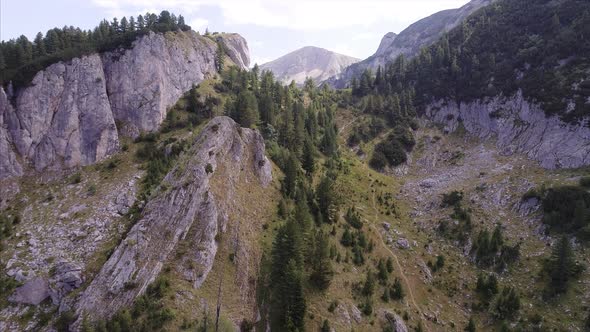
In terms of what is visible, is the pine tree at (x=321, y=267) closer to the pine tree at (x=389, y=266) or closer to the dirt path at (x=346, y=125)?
the pine tree at (x=389, y=266)

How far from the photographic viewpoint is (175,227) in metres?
48.8

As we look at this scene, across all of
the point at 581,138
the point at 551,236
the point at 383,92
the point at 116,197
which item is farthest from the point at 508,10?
the point at 116,197

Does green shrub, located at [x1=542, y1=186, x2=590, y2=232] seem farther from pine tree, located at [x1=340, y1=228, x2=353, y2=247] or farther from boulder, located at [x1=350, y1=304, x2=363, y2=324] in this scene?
boulder, located at [x1=350, y1=304, x2=363, y2=324]

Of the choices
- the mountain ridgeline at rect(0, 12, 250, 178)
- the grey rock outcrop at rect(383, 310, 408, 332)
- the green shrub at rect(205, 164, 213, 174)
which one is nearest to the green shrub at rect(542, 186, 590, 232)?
the grey rock outcrop at rect(383, 310, 408, 332)

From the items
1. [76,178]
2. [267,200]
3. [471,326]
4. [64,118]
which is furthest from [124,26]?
[471,326]

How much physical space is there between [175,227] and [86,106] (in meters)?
41.9

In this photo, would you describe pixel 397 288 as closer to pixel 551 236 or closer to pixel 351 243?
pixel 351 243

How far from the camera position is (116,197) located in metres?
58.2

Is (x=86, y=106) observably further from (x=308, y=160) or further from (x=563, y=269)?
(x=563, y=269)

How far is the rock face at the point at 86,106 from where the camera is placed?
6462 cm

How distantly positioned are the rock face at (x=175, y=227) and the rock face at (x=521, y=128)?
71.0m

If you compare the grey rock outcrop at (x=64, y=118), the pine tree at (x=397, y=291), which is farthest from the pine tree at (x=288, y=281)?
the grey rock outcrop at (x=64, y=118)

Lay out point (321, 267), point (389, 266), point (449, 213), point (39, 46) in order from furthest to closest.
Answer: point (39, 46) < point (449, 213) < point (389, 266) < point (321, 267)

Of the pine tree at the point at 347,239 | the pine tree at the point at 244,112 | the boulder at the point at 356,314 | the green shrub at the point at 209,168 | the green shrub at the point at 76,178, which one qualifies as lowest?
the boulder at the point at 356,314
